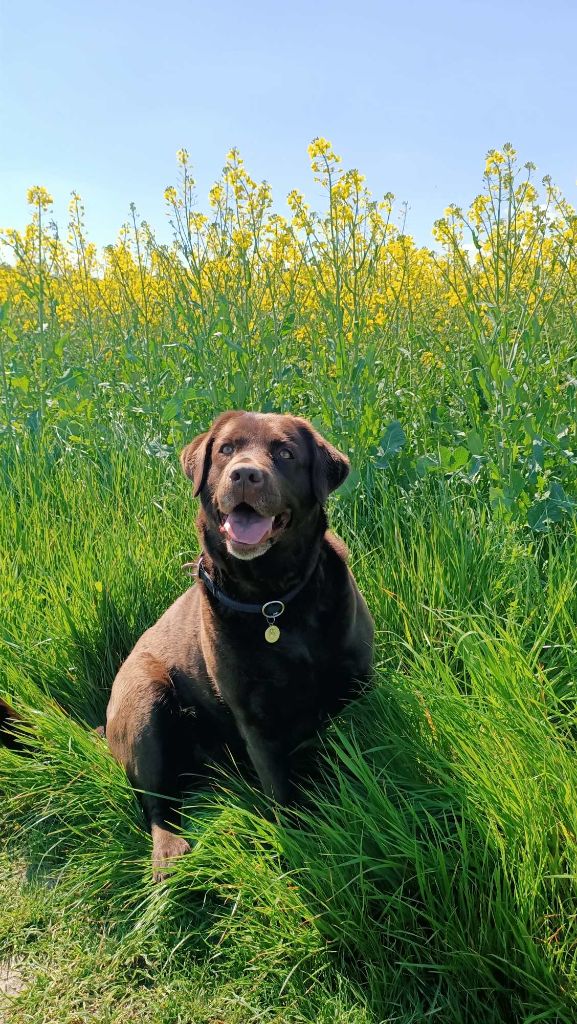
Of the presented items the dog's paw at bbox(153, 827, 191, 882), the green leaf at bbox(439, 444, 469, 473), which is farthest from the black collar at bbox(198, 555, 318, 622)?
the green leaf at bbox(439, 444, 469, 473)

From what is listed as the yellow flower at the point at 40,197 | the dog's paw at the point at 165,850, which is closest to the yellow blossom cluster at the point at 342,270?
the yellow flower at the point at 40,197

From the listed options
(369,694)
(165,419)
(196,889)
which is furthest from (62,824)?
(165,419)

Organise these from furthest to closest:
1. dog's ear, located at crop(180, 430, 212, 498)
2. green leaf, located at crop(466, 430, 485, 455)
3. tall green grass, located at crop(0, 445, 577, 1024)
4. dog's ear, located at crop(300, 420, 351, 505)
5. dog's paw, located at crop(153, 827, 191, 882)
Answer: green leaf, located at crop(466, 430, 485, 455) < dog's ear, located at crop(180, 430, 212, 498) < dog's ear, located at crop(300, 420, 351, 505) < dog's paw, located at crop(153, 827, 191, 882) < tall green grass, located at crop(0, 445, 577, 1024)

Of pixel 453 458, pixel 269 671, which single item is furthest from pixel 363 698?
pixel 453 458

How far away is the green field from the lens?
1.86m

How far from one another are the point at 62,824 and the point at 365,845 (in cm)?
128

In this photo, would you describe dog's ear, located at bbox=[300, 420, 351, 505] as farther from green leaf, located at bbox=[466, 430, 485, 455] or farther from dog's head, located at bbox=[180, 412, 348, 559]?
green leaf, located at bbox=[466, 430, 485, 455]

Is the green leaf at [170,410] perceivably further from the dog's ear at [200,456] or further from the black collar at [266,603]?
the black collar at [266,603]

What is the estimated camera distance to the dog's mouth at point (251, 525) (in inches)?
89.1

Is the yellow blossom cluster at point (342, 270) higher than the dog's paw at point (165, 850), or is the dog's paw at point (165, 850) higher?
the yellow blossom cluster at point (342, 270)

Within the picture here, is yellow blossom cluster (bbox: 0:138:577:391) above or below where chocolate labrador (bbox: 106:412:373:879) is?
above

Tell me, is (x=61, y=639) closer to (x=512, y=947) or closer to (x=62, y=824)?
(x=62, y=824)

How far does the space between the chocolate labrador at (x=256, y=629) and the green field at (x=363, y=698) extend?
0.45 feet

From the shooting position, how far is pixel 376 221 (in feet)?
13.2
